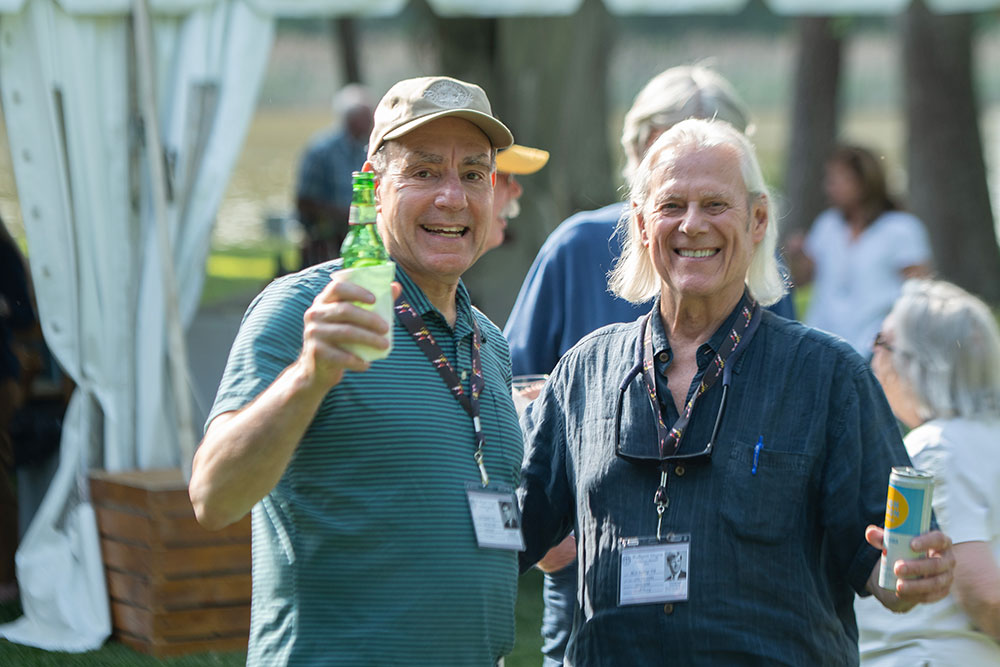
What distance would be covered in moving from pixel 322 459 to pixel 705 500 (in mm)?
738

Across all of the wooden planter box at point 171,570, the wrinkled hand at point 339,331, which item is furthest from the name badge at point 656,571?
the wooden planter box at point 171,570

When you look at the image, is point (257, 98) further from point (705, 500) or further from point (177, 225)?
point (705, 500)

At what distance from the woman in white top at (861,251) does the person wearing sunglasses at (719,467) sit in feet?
14.3

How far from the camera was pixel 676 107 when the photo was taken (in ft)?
11.3

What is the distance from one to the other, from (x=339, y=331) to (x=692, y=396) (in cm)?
87

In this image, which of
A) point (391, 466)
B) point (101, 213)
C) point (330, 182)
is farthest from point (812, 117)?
point (391, 466)

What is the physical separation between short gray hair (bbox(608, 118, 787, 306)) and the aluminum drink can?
0.63m

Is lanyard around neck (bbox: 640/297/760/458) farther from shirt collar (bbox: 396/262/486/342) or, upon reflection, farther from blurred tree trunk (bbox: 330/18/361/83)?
blurred tree trunk (bbox: 330/18/361/83)

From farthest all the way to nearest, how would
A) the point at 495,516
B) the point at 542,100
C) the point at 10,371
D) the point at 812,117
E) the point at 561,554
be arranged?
the point at 812,117 → the point at 542,100 → the point at 10,371 → the point at 561,554 → the point at 495,516

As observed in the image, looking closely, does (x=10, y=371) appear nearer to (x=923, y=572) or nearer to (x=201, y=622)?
(x=201, y=622)

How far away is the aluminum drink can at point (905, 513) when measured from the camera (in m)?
2.17

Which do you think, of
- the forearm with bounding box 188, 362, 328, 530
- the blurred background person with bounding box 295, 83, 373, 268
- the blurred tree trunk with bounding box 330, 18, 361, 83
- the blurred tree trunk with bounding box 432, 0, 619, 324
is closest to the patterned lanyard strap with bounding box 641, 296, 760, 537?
the forearm with bounding box 188, 362, 328, 530

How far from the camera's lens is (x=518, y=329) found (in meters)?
3.58

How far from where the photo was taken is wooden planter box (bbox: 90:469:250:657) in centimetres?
471
